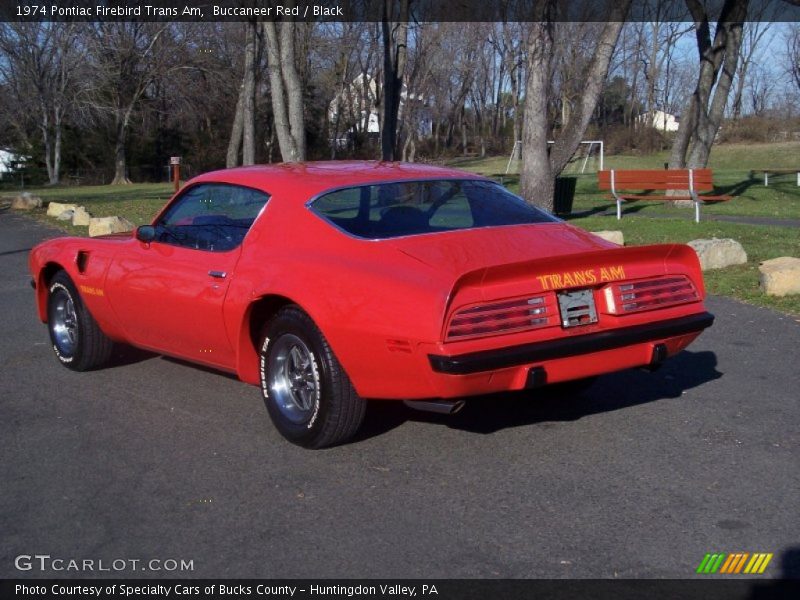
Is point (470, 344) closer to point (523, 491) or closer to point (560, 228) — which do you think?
point (523, 491)

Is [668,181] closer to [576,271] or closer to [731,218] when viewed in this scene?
[731,218]

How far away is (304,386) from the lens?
5.36 m

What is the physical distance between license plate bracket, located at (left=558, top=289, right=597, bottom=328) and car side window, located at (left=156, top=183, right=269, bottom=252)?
193 cm

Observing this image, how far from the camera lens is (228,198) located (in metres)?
6.30

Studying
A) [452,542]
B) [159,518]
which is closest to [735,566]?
[452,542]

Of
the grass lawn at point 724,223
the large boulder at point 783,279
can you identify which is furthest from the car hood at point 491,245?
the large boulder at point 783,279

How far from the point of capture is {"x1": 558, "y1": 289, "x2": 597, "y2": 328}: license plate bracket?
4.91 metres

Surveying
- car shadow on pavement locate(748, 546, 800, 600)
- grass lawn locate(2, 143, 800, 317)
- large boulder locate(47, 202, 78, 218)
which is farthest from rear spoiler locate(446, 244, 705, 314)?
large boulder locate(47, 202, 78, 218)

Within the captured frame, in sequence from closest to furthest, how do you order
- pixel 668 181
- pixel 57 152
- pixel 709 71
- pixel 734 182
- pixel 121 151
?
pixel 668 181 < pixel 709 71 < pixel 734 182 < pixel 121 151 < pixel 57 152

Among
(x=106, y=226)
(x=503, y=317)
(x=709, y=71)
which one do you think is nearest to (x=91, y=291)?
(x=503, y=317)

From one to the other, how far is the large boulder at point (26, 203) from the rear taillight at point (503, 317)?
24.3m

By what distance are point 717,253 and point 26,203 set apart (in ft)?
67.1

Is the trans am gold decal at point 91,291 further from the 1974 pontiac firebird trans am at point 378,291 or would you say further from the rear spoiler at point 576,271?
the rear spoiler at point 576,271

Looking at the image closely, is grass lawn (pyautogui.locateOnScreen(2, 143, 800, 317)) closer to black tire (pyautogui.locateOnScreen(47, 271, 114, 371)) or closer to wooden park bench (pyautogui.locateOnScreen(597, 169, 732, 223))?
wooden park bench (pyautogui.locateOnScreen(597, 169, 732, 223))
